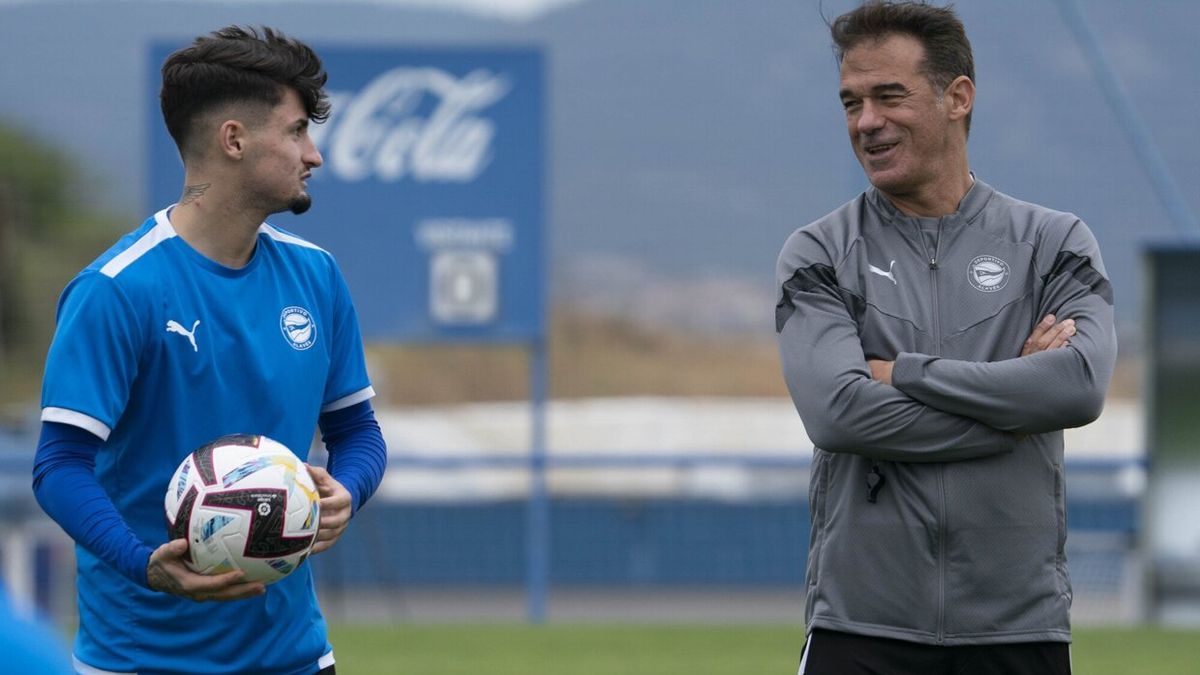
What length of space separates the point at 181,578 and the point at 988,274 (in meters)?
1.49

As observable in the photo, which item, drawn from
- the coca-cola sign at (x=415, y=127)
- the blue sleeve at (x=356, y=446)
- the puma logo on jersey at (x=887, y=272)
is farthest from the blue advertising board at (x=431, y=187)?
the puma logo on jersey at (x=887, y=272)

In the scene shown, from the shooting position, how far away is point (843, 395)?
3.16 m

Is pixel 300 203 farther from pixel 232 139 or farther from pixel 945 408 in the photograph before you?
pixel 945 408

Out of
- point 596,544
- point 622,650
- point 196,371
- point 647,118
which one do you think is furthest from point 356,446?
point 647,118

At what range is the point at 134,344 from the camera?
2.95 meters

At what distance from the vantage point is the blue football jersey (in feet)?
9.61

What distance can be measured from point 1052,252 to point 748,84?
39.3ft

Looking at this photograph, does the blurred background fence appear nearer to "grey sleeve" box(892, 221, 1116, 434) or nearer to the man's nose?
the man's nose

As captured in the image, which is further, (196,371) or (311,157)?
(311,157)

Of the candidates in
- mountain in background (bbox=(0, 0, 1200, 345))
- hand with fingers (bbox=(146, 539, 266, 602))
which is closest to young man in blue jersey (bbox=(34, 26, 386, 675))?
hand with fingers (bbox=(146, 539, 266, 602))

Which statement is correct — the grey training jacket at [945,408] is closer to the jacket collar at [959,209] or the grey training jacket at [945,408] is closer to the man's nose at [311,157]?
the jacket collar at [959,209]

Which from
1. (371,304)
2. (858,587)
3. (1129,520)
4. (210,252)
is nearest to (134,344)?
(210,252)

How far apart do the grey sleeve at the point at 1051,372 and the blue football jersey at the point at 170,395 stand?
1102 millimetres

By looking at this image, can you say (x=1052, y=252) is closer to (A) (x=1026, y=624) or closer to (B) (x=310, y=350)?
(A) (x=1026, y=624)
